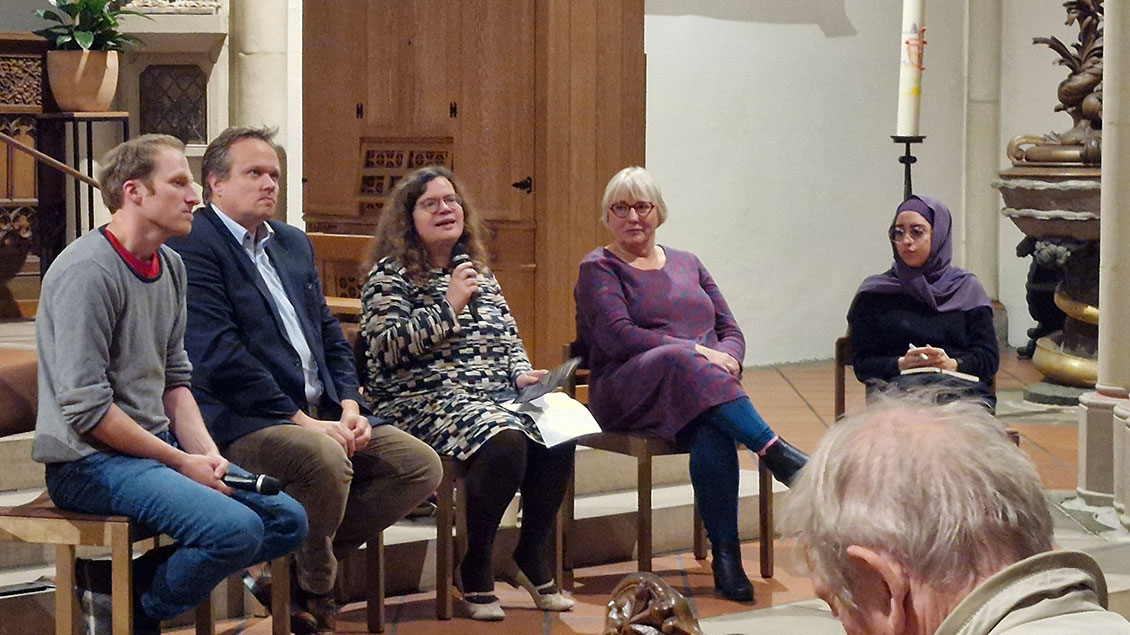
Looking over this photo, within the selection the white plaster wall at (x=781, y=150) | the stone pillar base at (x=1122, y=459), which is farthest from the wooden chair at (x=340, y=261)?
the stone pillar base at (x=1122, y=459)

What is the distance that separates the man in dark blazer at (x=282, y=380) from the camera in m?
3.84

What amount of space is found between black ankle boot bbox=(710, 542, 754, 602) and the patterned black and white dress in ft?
2.22

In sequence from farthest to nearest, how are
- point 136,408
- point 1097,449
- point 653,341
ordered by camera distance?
point 1097,449 < point 653,341 < point 136,408

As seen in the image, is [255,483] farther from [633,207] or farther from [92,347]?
[633,207]

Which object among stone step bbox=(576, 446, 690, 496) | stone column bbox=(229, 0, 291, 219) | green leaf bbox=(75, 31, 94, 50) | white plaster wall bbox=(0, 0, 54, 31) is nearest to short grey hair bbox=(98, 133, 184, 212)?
stone step bbox=(576, 446, 690, 496)

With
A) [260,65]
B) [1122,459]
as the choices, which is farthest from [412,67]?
[1122,459]

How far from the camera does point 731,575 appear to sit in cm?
447

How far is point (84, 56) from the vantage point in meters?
7.12

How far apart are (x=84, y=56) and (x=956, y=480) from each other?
6.42 m

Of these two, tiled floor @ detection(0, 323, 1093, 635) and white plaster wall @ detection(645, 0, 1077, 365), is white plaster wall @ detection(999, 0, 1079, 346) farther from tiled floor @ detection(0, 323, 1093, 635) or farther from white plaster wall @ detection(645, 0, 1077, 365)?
tiled floor @ detection(0, 323, 1093, 635)

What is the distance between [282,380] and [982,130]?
250 inches

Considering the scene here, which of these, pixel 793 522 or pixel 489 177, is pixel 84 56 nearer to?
pixel 489 177

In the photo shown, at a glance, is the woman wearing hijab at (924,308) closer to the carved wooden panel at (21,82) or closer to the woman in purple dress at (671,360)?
the woman in purple dress at (671,360)

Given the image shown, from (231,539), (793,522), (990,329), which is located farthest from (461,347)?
(793,522)
